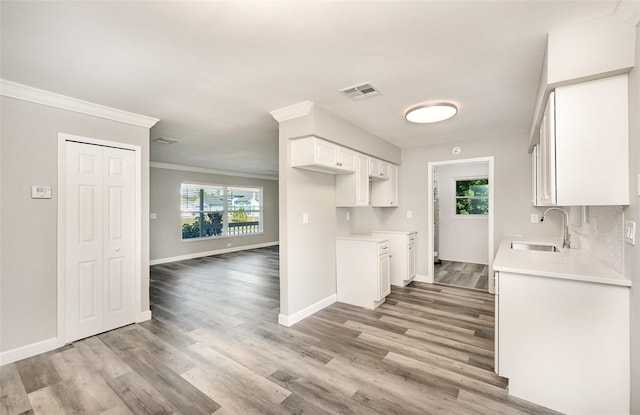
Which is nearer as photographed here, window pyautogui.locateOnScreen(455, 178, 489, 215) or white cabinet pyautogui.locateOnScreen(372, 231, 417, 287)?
white cabinet pyautogui.locateOnScreen(372, 231, 417, 287)

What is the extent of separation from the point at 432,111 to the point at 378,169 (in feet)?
5.08

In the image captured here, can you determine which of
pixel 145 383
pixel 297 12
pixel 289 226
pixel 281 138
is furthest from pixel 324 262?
pixel 297 12

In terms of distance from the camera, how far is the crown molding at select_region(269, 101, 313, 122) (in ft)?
10.0

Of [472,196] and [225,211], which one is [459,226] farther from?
[225,211]

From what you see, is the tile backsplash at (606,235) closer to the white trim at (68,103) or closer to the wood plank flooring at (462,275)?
the wood plank flooring at (462,275)

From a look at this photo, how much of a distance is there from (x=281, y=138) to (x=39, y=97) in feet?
7.59

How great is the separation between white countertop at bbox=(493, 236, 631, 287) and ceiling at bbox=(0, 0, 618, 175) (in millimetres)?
1559

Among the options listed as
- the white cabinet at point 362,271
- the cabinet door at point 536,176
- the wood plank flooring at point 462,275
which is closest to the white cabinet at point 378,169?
the white cabinet at point 362,271

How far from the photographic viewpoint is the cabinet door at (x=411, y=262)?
476 cm

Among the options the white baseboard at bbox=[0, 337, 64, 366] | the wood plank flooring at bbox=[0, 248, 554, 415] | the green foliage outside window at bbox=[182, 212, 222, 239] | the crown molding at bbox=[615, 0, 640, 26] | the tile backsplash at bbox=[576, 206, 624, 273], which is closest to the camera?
the crown molding at bbox=[615, 0, 640, 26]

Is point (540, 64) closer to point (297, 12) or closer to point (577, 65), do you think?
point (577, 65)

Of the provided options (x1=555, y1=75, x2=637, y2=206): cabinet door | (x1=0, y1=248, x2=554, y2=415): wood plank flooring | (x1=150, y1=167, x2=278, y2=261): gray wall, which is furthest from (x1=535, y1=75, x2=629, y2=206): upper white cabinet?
(x1=150, y1=167, x2=278, y2=261): gray wall

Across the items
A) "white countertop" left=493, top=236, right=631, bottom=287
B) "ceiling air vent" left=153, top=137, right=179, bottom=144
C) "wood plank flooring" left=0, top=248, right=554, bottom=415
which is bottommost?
"wood plank flooring" left=0, top=248, right=554, bottom=415

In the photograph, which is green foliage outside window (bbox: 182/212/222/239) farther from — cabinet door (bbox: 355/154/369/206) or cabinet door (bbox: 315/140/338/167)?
cabinet door (bbox: 315/140/338/167)
